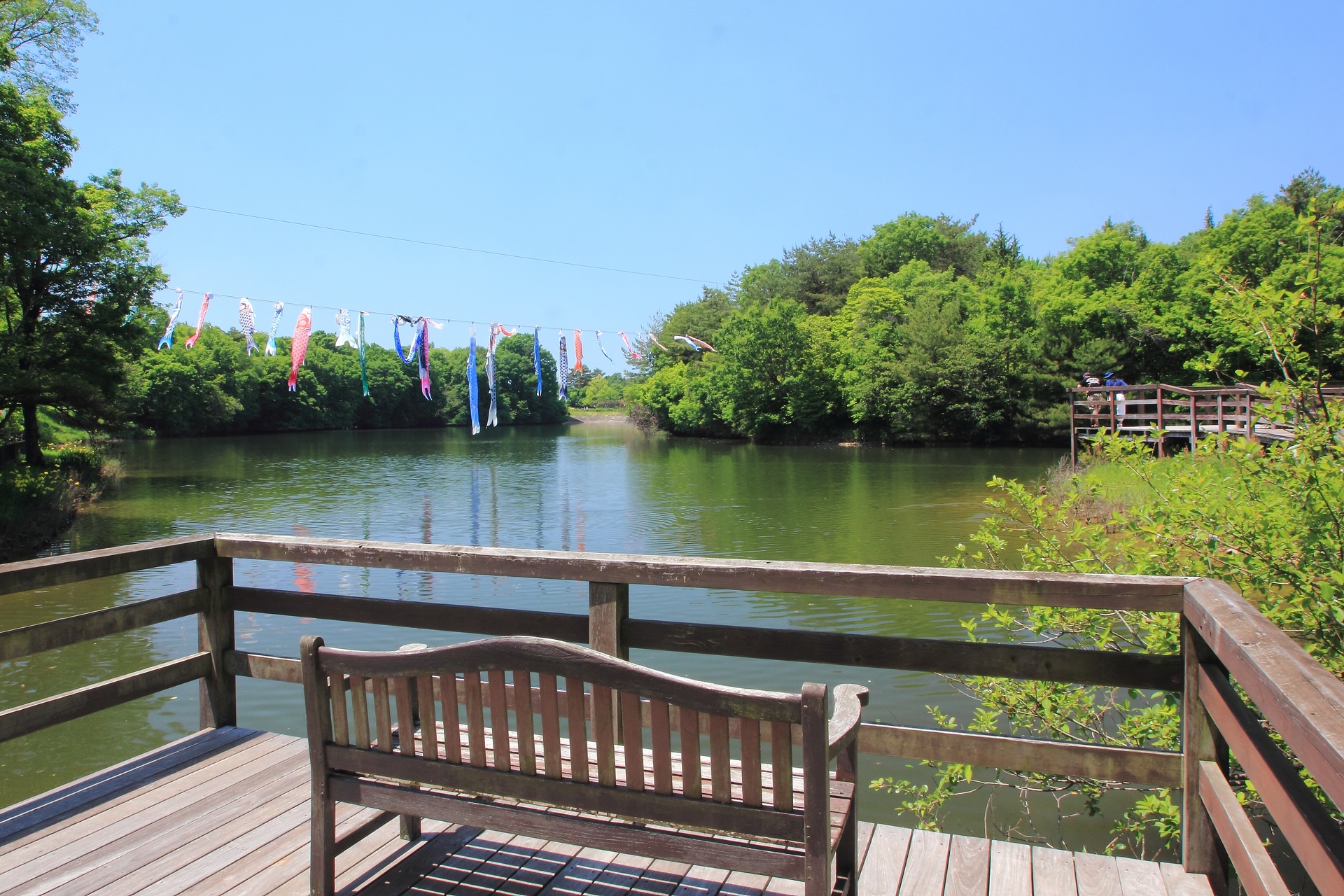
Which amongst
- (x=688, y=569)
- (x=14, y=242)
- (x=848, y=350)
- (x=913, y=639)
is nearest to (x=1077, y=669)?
(x=913, y=639)

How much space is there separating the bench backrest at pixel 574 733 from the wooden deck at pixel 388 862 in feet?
1.13

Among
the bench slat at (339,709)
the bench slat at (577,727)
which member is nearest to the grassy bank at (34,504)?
the bench slat at (339,709)

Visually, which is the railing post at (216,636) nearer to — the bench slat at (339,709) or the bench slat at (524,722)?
the bench slat at (339,709)

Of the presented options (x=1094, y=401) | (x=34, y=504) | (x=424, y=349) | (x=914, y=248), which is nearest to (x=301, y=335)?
(x=424, y=349)

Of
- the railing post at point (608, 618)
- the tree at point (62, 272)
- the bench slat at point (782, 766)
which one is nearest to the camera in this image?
the bench slat at point (782, 766)

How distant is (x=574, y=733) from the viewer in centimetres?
172

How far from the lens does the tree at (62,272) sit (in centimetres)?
1708

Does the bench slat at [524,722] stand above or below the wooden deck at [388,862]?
above

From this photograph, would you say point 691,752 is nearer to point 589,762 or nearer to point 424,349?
point 589,762

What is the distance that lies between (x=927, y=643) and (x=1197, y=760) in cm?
68

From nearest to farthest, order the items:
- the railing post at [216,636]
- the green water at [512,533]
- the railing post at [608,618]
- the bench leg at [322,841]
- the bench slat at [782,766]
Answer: the bench slat at [782,766] → the bench leg at [322,841] → the railing post at [608,618] → the railing post at [216,636] → the green water at [512,533]

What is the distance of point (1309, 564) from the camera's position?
3.38 m

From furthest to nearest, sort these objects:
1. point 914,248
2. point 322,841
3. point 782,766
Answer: point 914,248
point 322,841
point 782,766

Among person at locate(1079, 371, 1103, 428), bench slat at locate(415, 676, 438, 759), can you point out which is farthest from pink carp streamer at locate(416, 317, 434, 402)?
bench slat at locate(415, 676, 438, 759)
